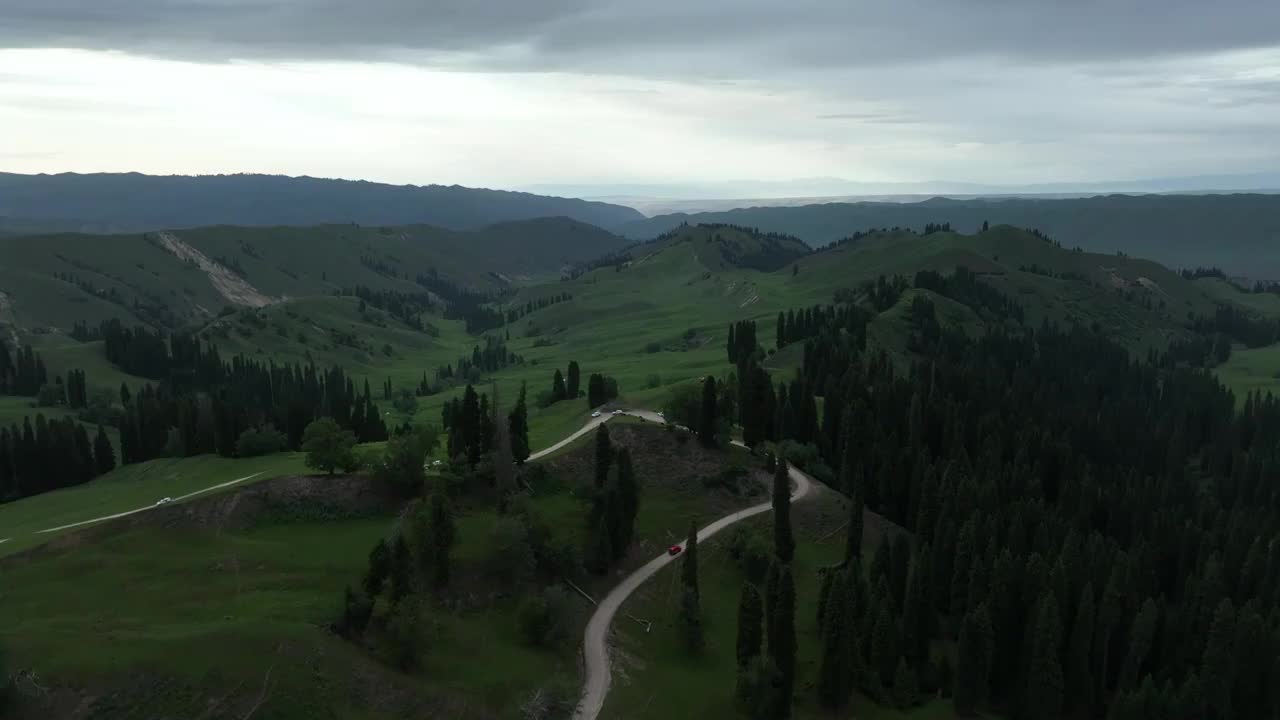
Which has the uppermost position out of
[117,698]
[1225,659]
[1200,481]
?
[117,698]

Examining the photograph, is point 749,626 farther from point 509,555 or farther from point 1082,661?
point 1082,661

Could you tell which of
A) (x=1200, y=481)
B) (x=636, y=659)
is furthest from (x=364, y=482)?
(x=1200, y=481)

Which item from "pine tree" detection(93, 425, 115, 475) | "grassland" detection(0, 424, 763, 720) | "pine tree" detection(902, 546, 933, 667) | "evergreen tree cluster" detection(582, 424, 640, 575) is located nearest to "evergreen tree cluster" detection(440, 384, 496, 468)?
"grassland" detection(0, 424, 763, 720)

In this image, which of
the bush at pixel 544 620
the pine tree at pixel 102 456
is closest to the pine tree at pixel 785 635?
the bush at pixel 544 620

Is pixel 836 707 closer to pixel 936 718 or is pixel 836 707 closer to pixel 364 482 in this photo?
pixel 936 718

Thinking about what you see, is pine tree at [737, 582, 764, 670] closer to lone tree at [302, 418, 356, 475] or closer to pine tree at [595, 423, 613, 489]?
pine tree at [595, 423, 613, 489]

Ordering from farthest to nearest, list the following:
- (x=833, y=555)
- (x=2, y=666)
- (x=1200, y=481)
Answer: (x=1200, y=481), (x=833, y=555), (x=2, y=666)
